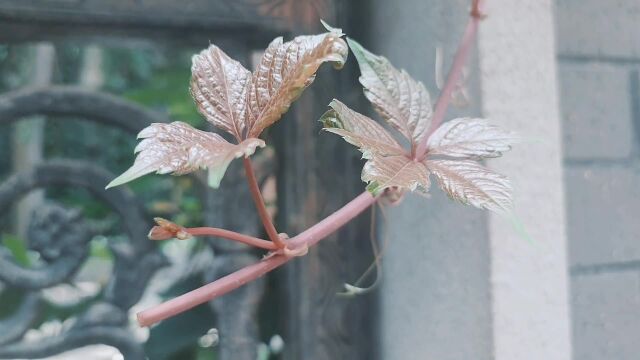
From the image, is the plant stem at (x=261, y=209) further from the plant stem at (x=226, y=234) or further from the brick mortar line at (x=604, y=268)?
the brick mortar line at (x=604, y=268)

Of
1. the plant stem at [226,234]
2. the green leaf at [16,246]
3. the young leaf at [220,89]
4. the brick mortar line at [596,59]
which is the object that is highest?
the brick mortar line at [596,59]

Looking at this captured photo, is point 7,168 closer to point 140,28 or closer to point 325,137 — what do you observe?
point 140,28

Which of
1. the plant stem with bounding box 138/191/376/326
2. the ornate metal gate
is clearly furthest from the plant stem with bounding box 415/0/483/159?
the ornate metal gate

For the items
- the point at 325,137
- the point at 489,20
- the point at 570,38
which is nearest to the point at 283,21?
the point at 325,137

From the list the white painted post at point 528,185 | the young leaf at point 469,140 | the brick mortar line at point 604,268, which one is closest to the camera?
the young leaf at point 469,140

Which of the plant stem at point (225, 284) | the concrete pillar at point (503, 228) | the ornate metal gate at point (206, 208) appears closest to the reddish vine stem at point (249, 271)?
the plant stem at point (225, 284)

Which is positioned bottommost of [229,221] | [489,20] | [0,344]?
[0,344]
